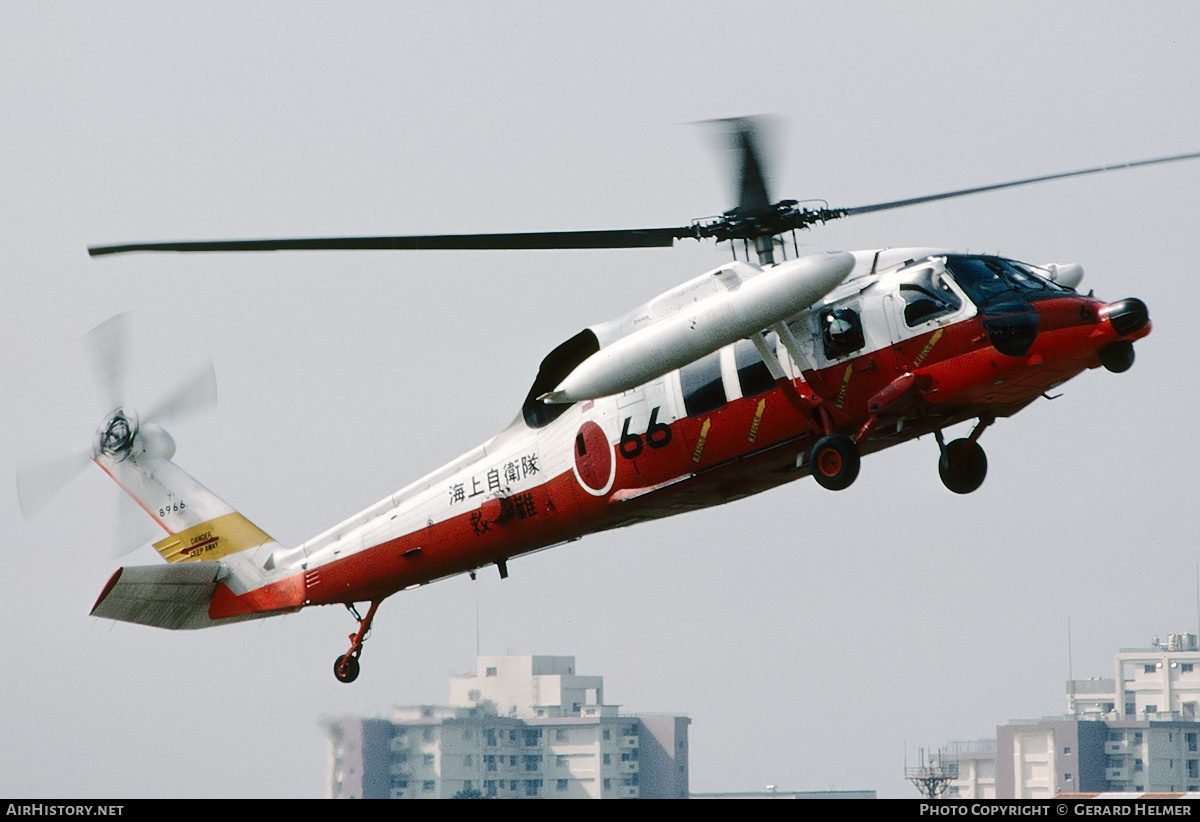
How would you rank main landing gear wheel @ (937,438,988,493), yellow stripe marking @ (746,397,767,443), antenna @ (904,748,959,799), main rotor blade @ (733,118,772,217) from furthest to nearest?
antenna @ (904,748,959,799), main landing gear wheel @ (937,438,988,493), yellow stripe marking @ (746,397,767,443), main rotor blade @ (733,118,772,217)

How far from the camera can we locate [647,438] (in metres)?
18.1

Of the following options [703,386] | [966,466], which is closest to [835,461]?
[703,386]

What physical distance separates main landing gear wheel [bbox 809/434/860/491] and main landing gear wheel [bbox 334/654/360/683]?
8208mm

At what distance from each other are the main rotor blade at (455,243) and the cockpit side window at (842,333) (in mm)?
1830

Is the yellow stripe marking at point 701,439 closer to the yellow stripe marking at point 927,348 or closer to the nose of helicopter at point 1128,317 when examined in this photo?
the yellow stripe marking at point 927,348

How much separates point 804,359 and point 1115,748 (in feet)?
253

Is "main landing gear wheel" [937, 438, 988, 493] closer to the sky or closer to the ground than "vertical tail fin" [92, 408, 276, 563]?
closer to the ground

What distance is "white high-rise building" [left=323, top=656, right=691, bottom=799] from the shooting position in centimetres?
4566

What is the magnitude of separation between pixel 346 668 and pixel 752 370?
7.96 m

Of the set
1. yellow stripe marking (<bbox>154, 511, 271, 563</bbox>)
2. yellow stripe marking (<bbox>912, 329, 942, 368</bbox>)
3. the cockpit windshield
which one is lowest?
yellow stripe marking (<bbox>154, 511, 271, 563</bbox>)

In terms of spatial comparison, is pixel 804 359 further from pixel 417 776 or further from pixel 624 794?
pixel 624 794

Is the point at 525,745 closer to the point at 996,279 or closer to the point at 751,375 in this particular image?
the point at 751,375

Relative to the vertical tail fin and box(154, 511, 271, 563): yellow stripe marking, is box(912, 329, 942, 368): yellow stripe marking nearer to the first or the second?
box(154, 511, 271, 563): yellow stripe marking

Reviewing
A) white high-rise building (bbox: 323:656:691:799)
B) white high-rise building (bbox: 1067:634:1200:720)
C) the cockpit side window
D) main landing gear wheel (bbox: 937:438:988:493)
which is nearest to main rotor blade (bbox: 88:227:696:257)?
the cockpit side window
